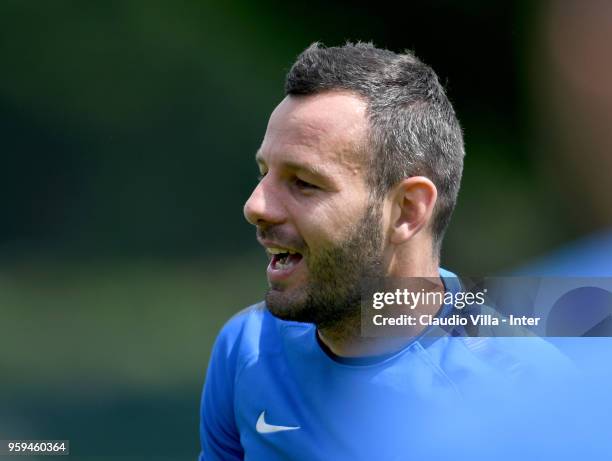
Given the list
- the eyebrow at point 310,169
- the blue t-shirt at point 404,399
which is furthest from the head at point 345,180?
the blue t-shirt at point 404,399

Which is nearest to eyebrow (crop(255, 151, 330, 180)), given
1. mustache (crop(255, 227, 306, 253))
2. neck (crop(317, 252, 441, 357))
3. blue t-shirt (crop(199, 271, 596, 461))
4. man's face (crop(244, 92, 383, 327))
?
man's face (crop(244, 92, 383, 327))

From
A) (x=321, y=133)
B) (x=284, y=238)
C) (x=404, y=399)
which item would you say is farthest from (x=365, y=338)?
(x=321, y=133)

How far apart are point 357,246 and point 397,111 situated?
0.78 feet

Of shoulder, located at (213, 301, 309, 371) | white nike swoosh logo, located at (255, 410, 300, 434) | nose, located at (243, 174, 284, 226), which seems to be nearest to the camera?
nose, located at (243, 174, 284, 226)

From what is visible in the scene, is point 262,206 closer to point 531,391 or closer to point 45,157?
point 531,391

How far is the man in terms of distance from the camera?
4.04 feet

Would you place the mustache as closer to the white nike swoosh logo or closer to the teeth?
the teeth

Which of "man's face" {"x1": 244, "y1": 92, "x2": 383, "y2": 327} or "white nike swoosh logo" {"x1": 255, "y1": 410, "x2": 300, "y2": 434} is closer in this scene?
"man's face" {"x1": 244, "y1": 92, "x2": 383, "y2": 327}

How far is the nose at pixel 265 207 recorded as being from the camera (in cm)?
121

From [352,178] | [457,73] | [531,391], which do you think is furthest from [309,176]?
[457,73]

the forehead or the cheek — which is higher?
the forehead

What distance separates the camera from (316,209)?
1221 millimetres

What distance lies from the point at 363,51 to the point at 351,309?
45 cm

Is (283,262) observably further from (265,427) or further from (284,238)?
(265,427)
